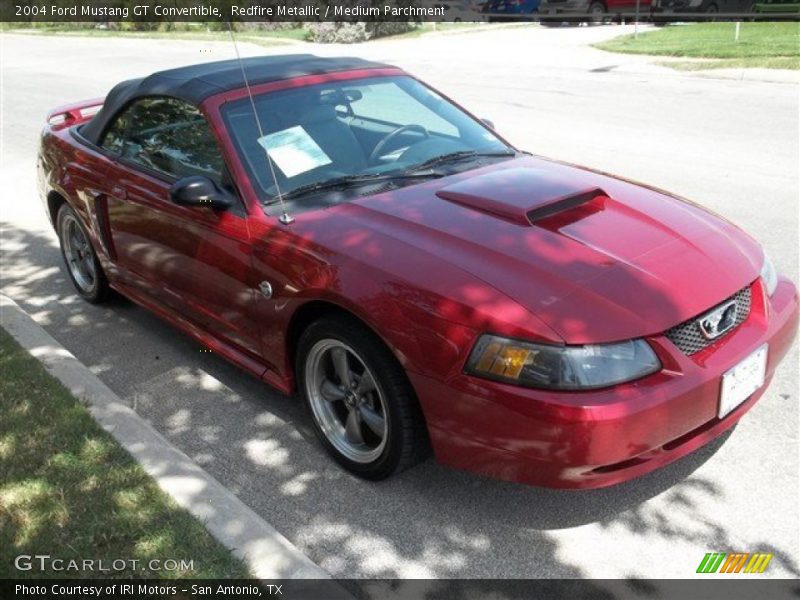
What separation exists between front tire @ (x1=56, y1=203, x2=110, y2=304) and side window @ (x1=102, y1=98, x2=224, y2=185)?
2.75 feet

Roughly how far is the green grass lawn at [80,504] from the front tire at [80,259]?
1640 mm

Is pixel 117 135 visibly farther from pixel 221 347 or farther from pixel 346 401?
pixel 346 401

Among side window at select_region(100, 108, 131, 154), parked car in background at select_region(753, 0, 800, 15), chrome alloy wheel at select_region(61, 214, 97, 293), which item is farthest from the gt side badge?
parked car in background at select_region(753, 0, 800, 15)

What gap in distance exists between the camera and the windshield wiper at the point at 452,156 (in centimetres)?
416

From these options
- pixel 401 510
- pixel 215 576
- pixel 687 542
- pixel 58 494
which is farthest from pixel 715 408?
pixel 58 494

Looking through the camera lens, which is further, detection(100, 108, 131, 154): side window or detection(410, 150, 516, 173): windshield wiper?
detection(100, 108, 131, 154): side window

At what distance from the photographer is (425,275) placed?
3.10 metres

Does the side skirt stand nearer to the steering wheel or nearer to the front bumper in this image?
the front bumper

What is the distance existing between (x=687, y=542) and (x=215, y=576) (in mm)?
1720

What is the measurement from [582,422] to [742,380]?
0.78m

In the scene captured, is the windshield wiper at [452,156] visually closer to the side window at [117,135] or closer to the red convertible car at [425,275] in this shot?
the red convertible car at [425,275]

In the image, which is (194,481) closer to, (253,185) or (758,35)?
(253,185)

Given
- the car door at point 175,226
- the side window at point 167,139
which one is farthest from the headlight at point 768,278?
the side window at point 167,139

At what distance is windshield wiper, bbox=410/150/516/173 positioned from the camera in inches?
164
